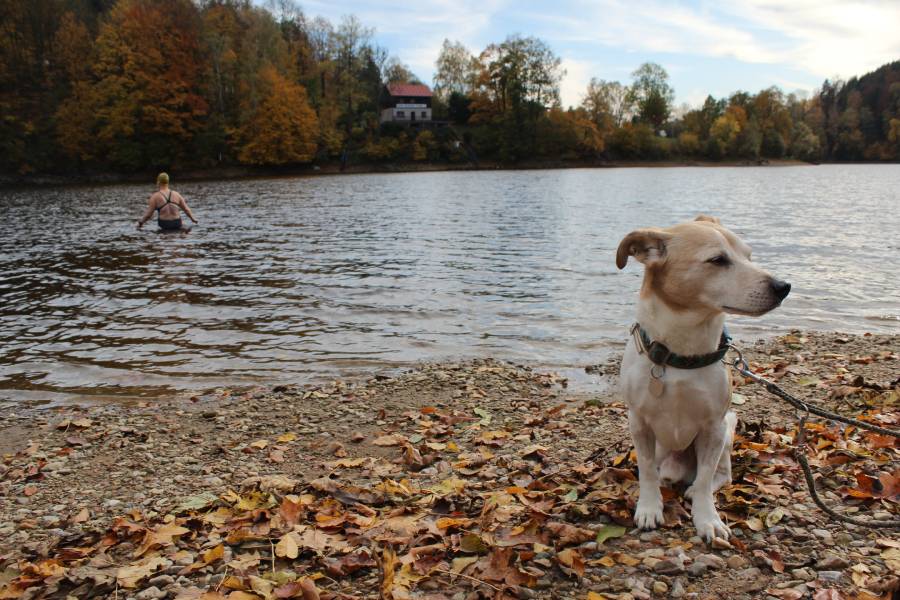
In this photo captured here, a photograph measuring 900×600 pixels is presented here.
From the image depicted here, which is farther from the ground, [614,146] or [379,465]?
[614,146]

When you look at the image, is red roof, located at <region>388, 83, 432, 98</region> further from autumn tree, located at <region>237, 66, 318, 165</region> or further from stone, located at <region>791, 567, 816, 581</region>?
stone, located at <region>791, 567, 816, 581</region>

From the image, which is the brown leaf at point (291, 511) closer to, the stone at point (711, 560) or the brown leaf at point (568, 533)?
the brown leaf at point (568, 533)

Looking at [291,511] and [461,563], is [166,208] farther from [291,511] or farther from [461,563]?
[461,563]

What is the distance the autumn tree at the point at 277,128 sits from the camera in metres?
83.4

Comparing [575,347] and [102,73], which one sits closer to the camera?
[575,347]

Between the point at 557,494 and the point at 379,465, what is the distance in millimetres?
1957

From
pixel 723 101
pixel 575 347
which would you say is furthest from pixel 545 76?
pixel 575 347

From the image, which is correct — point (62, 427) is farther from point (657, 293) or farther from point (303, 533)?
point (657, 293)

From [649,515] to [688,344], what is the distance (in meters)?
1.18

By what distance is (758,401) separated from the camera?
22.4 feet

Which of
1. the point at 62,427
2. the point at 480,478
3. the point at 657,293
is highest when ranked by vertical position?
the point at 657,293

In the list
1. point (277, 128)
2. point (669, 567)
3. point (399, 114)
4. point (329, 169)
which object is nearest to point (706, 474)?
point (669, 567)

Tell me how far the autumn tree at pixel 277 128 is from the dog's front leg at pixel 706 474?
86.6 meters

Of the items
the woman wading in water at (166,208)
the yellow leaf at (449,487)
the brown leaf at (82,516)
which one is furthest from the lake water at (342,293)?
the yellow leaf at (449,487)
